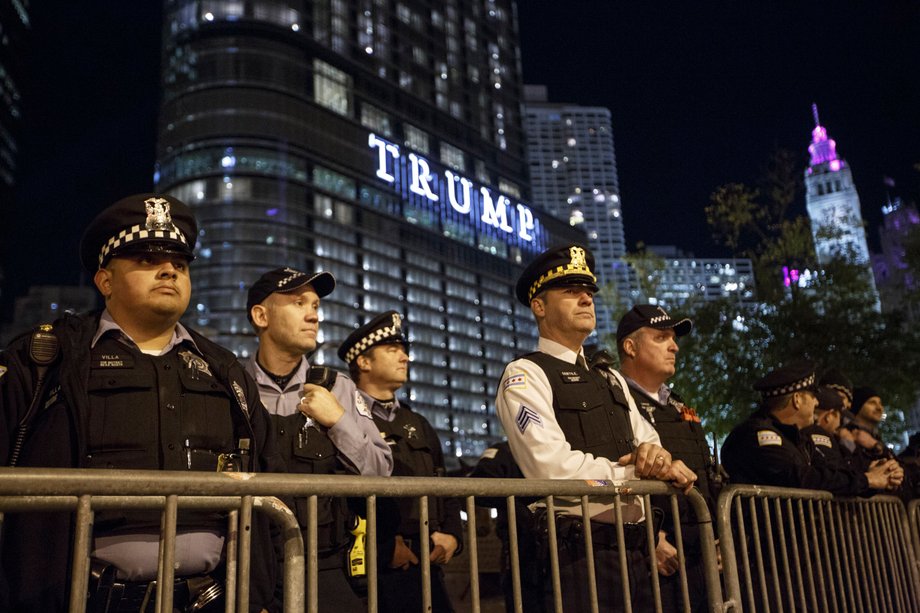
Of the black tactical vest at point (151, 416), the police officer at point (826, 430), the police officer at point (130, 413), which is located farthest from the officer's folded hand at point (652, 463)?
the police officer at point (826, 430)

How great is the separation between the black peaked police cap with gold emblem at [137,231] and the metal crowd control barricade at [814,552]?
8.89 feet

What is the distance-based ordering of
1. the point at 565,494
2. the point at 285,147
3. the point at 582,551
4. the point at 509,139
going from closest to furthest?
1. the point at 565,494
2. the point at 582,551
3. the point at 285,147
4. the point at 509,139

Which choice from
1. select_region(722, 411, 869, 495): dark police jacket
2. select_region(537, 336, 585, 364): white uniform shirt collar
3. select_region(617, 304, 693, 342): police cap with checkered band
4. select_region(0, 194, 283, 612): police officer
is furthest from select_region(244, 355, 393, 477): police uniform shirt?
select_region(722, 411, 869, 495): dark police jacket

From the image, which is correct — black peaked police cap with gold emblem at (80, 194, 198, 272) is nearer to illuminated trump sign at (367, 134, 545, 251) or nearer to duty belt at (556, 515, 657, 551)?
duty belt at (556, 515, 657, 551)

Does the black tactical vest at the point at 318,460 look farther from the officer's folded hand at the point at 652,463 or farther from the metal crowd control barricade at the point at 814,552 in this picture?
the metal crowd control barricade at the point at 814,552

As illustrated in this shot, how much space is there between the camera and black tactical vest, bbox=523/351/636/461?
12.6ft

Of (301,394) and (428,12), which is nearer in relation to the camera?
(301,394)

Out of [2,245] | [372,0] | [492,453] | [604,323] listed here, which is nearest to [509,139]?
[372,0]

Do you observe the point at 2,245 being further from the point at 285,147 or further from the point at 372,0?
the point at 372,0

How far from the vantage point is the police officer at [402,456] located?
4.28 meters

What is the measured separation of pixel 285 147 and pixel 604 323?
7449 centimetres

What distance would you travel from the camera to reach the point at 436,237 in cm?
9594

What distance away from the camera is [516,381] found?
3.88 metres

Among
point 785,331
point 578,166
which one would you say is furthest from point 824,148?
point 785,331
